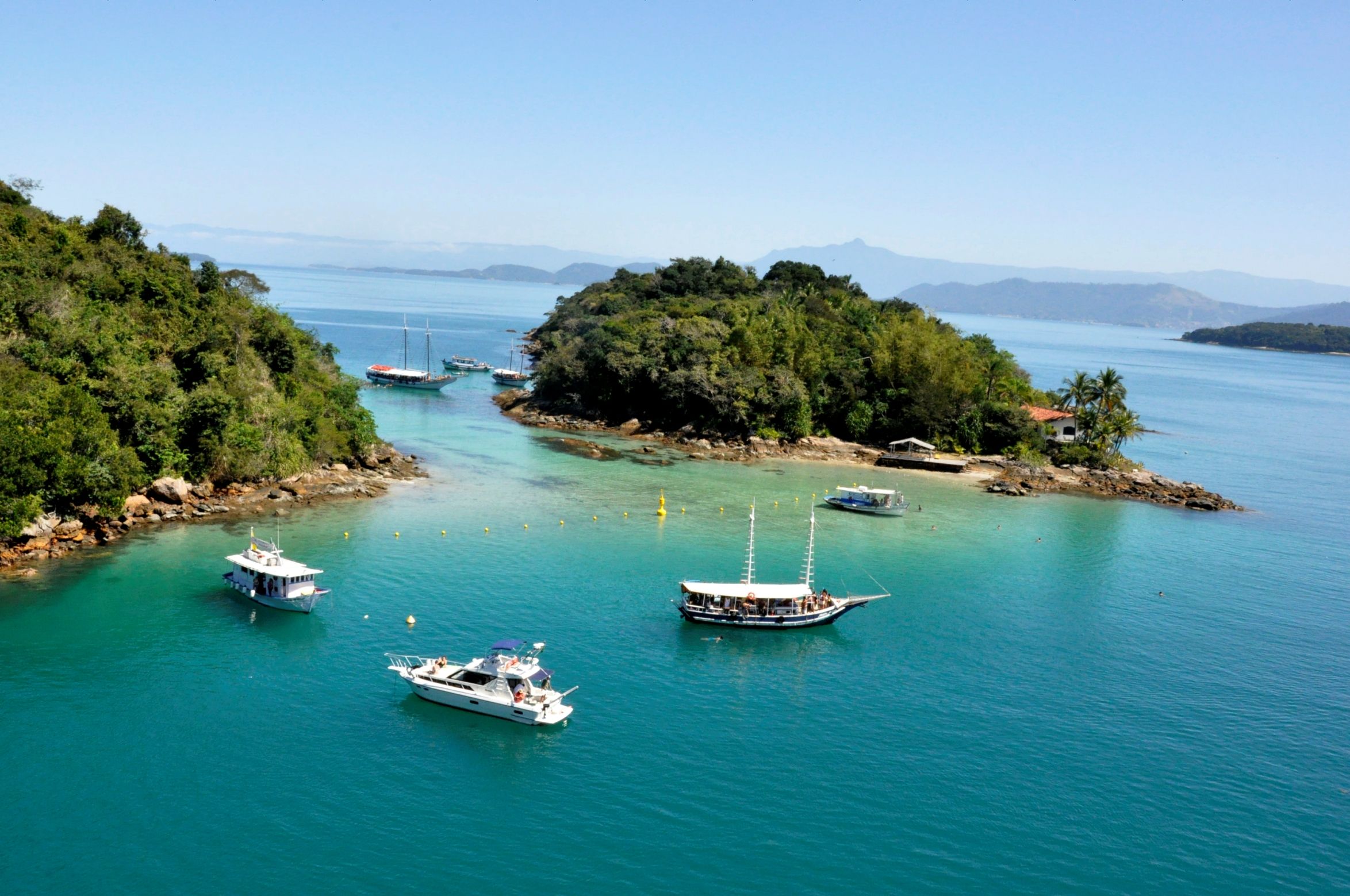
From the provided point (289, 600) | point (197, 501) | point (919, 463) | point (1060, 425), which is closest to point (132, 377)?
point (197, 501)

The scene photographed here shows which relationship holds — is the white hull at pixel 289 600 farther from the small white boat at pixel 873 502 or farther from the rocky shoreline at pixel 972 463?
the rocky shoreline at pixel 972 463

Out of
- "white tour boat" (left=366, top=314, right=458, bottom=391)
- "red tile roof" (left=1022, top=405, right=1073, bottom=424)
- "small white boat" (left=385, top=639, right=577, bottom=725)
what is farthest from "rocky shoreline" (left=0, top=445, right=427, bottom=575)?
"red tile roof" (left=1022, top=405, right=1073, bottom=424)

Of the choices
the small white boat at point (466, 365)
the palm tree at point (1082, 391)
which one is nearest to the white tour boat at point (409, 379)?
the small white boat at point (466, 365)

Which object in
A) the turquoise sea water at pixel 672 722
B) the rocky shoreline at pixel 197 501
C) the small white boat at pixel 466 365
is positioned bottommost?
the turquoise sea water at pixel 672 722

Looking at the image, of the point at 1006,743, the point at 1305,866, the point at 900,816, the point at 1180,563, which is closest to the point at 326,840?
the point at 900,816

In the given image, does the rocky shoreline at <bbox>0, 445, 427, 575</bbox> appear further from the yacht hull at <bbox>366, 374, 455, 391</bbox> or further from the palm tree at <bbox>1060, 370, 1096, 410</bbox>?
the palm tree at <bbox>1060, 370, 1096, 410</bbox>

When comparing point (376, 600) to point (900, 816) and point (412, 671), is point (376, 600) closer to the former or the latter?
point (412, 671)
